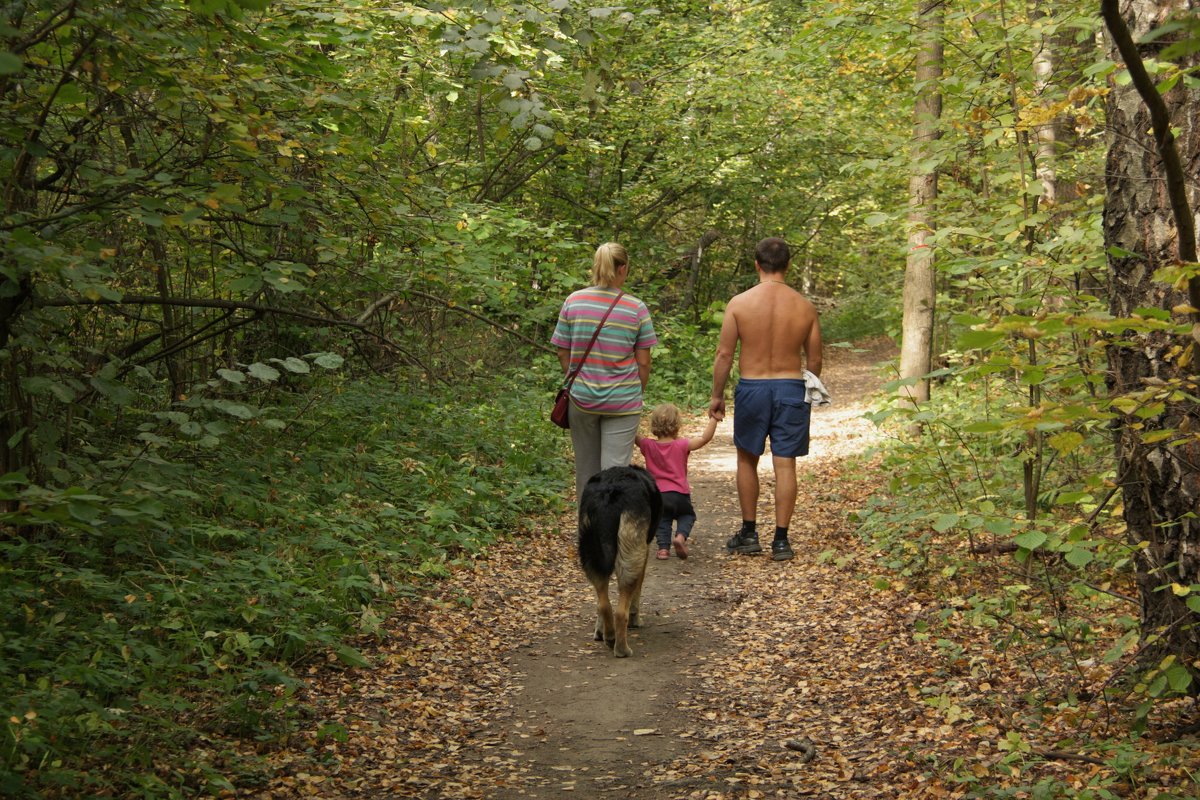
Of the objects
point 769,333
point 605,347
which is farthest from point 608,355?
point 769,333

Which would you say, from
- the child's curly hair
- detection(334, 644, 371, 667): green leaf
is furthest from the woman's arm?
detection(334, 644, 371, 667): green leaf

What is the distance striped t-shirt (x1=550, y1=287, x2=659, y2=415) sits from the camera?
22.0 feet

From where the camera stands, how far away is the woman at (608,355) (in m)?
6.69

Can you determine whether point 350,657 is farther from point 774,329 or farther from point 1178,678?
point 774,329

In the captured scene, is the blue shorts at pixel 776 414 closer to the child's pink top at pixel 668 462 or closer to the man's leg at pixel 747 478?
the man's leg at pixel 747 478

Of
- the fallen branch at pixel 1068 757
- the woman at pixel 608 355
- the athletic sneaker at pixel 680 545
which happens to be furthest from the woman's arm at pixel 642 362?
the fallen branch at pixel 1068 757

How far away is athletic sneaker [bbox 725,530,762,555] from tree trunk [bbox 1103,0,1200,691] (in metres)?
4.29

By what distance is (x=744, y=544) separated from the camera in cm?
837

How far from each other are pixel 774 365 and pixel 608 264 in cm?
193

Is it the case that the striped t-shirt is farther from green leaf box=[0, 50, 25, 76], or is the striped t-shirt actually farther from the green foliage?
green leaf box=[0, 50, 25, 76]

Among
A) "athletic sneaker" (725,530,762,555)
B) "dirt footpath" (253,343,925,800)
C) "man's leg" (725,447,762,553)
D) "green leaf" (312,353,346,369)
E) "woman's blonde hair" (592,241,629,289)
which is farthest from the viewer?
"athletic sneaker" (725,530,762,555)

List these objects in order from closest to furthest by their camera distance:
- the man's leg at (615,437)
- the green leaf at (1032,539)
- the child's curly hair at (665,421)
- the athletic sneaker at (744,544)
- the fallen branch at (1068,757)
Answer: the fallen branch at (1068,757) → the green leaf at (1032,539) → the man's leg at (615,437) → the child's curly hair at (665,421) → the athletic sneaker at (744,544)

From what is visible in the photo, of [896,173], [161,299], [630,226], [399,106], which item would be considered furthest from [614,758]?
[630,226]

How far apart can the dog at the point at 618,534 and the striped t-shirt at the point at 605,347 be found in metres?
0.85
